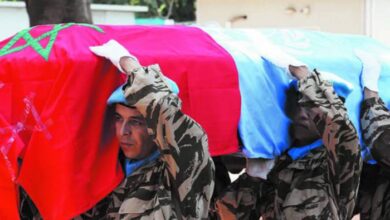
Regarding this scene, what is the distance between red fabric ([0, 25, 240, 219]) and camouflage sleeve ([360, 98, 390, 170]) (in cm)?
75

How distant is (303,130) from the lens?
9.98 feet

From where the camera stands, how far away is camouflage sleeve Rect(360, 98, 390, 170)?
10.2ft

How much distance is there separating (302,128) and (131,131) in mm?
863

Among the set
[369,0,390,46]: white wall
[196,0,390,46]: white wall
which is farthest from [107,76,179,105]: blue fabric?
[369,0,390,46]: white wall

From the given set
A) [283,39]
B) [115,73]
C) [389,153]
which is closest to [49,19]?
[283,39]

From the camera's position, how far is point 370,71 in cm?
325

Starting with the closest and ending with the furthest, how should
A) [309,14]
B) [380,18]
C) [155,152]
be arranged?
[155,152], [380,18], [309,14]

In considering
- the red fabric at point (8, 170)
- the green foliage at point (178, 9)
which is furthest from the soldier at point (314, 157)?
the green foliage at point (178, 9)

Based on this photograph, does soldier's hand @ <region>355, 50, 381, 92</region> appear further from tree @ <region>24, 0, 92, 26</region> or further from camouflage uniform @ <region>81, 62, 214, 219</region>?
tree @ <region>24, 0, 92, 26</region>

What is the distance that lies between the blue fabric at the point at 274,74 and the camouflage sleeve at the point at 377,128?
5cm

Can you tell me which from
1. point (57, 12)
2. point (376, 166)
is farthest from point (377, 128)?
point (57, 12)

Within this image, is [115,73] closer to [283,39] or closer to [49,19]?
[283,39]

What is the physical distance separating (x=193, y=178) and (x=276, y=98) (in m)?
0.67

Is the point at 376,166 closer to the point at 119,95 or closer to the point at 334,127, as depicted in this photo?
the point at 334,127
